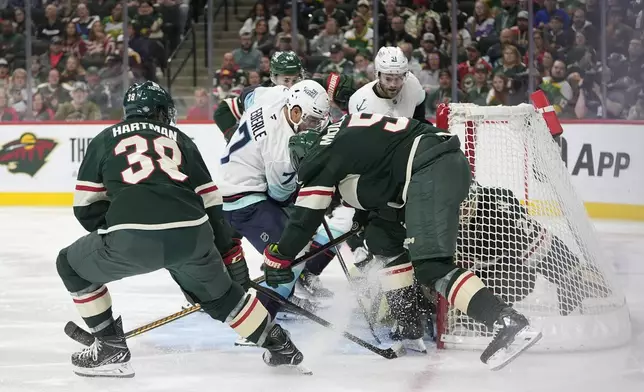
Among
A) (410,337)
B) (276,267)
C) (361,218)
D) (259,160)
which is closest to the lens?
(276,267)

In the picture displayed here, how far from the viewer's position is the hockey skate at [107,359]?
3535mm

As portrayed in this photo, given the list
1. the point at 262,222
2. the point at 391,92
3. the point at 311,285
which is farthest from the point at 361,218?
the point at 311,285

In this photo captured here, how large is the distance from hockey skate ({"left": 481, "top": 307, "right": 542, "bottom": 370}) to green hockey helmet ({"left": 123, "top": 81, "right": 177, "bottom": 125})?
1268 mm

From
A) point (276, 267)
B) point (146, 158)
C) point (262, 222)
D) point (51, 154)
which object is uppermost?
point (146, 158)

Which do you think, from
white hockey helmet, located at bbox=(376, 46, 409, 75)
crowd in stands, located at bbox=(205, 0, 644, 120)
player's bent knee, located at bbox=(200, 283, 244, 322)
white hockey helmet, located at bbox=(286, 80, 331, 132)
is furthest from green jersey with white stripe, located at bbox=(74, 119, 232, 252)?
crowd in stands, located at bbox=(205, 0, 644, 120)

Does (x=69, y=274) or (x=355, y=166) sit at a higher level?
(x=355, y=166)

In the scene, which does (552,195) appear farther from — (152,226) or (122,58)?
Result: (122,58)

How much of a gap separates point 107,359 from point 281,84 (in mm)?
1886

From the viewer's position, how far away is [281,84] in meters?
4.98

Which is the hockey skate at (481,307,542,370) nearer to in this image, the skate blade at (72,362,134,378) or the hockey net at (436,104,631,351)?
the hockey net at (436,104,631,351)

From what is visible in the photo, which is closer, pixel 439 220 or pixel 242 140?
pixel 439 220

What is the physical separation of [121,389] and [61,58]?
20.6 feet

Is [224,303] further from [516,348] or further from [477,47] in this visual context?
[477,47]

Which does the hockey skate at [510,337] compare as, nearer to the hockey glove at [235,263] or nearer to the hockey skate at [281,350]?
the hockey skate at [281,350]
